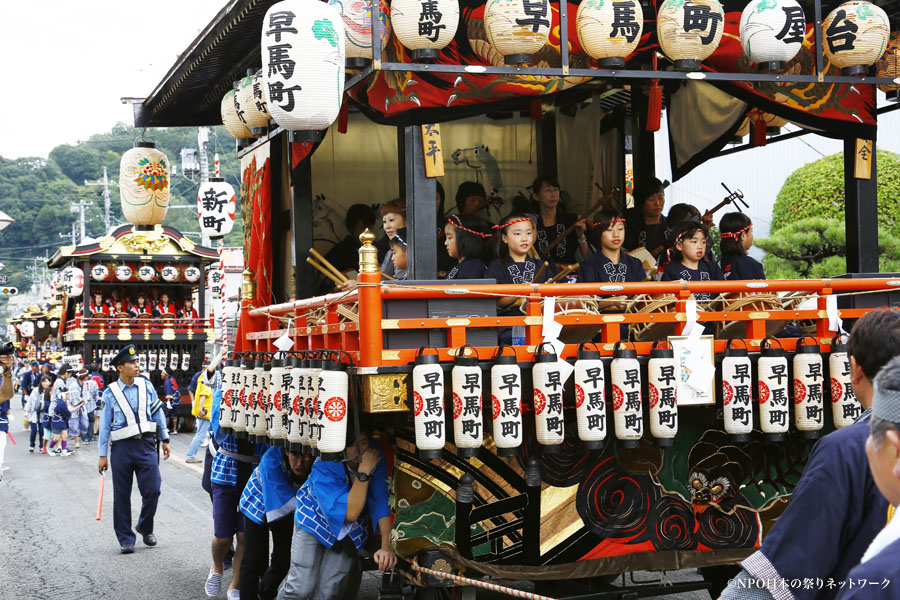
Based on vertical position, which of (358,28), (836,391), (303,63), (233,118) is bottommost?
(836,391)

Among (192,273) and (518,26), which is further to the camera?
(192,273)

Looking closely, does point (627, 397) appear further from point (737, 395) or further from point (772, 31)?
point (772, 31)

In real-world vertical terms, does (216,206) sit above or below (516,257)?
above

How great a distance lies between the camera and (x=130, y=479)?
10727 mm

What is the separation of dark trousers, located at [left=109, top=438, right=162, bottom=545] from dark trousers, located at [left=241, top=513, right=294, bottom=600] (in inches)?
149

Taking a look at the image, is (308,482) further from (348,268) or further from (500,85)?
(348,268)

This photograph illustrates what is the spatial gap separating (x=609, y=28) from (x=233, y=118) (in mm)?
4705

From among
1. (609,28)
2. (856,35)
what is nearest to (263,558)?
(609,28)

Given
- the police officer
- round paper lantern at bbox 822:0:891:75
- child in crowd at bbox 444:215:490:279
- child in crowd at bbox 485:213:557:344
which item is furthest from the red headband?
the police officer

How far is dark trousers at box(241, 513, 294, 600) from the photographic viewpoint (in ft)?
23.9

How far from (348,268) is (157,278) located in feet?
71.0

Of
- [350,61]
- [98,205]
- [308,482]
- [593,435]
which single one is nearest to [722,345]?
[593,435]

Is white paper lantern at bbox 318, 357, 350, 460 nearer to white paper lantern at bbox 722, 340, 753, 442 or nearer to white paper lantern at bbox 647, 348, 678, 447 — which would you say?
white paper lantern at bbox 647, 348, 678, 447

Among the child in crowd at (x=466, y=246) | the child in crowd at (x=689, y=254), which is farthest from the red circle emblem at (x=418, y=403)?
the child in crowd at (x=689, y=254)
